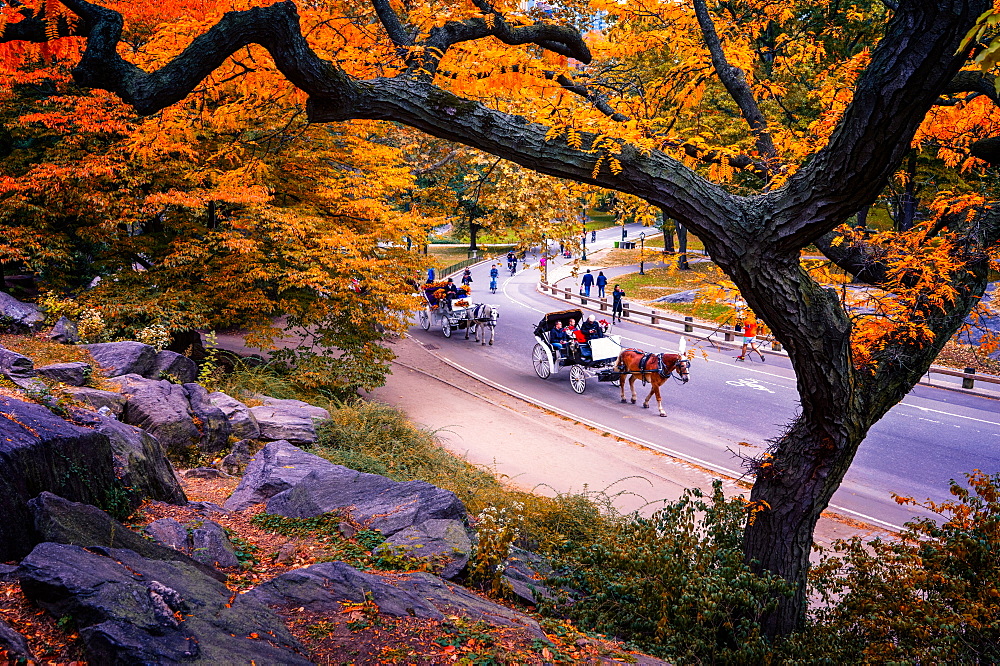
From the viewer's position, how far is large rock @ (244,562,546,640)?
446cm

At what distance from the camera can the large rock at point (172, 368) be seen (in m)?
9.90

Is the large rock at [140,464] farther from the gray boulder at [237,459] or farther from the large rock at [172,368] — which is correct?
the large rock at [172,368]

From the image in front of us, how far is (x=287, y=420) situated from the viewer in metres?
10.1

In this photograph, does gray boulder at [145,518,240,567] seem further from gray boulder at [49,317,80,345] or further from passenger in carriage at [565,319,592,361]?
passenger in carriage at [565,319,592,361]

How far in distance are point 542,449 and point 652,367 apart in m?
4.42

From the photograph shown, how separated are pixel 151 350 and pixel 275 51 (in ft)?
23.3

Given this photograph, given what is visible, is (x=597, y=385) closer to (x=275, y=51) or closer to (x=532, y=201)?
(x=532, y=201)

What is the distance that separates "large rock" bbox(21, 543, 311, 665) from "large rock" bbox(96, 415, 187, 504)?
205 centimetres

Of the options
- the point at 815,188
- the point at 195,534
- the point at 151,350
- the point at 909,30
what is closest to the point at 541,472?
the point at 151,350

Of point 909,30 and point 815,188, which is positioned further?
point 815,188

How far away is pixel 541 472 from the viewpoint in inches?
479

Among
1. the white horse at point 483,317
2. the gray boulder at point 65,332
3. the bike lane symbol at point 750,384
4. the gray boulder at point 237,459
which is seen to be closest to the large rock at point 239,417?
the gray boulder at point 237,459

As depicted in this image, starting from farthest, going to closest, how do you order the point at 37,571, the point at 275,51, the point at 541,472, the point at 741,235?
the point at 541,472 → the point at 741,235 → the point at 275,51 → the point at 37,571

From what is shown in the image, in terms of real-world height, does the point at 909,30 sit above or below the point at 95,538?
above
